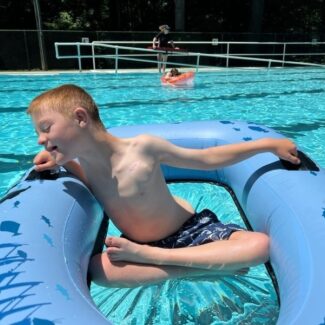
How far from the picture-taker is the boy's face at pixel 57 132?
5.86ft

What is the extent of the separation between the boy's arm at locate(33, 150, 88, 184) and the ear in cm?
43

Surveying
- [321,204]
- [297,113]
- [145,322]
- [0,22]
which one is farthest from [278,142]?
[0,22]

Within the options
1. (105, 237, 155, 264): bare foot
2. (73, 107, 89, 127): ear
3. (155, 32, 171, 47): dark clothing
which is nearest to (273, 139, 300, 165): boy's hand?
(105, 237, 155, 264): bare foot

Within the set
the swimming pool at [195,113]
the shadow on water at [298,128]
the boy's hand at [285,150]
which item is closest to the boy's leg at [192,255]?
the swimming pool at [195,113]

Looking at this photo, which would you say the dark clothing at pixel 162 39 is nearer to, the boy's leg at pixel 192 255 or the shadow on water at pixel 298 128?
the shadow on water at pixel 298 128

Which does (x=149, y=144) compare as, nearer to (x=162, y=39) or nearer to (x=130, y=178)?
(x=130, y=178)

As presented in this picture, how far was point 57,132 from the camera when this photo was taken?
1782 mm

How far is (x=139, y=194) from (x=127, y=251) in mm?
259

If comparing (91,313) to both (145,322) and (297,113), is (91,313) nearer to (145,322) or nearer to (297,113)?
(145,322)

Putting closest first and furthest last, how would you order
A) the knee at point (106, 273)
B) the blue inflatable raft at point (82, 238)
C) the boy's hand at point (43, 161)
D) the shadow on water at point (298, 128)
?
the blue inflatable raft at point (82, 238), the knee at point (106, 273), the boy's hand at point (43, 161), the shadow on water at point (298, 128)

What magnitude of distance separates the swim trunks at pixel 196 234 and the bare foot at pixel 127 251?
236mm

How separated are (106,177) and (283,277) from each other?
0.86 m

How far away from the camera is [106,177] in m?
2.03

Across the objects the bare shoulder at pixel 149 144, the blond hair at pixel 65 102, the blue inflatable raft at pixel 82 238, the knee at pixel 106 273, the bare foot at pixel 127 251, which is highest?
the blond hair at pixel 65 102
